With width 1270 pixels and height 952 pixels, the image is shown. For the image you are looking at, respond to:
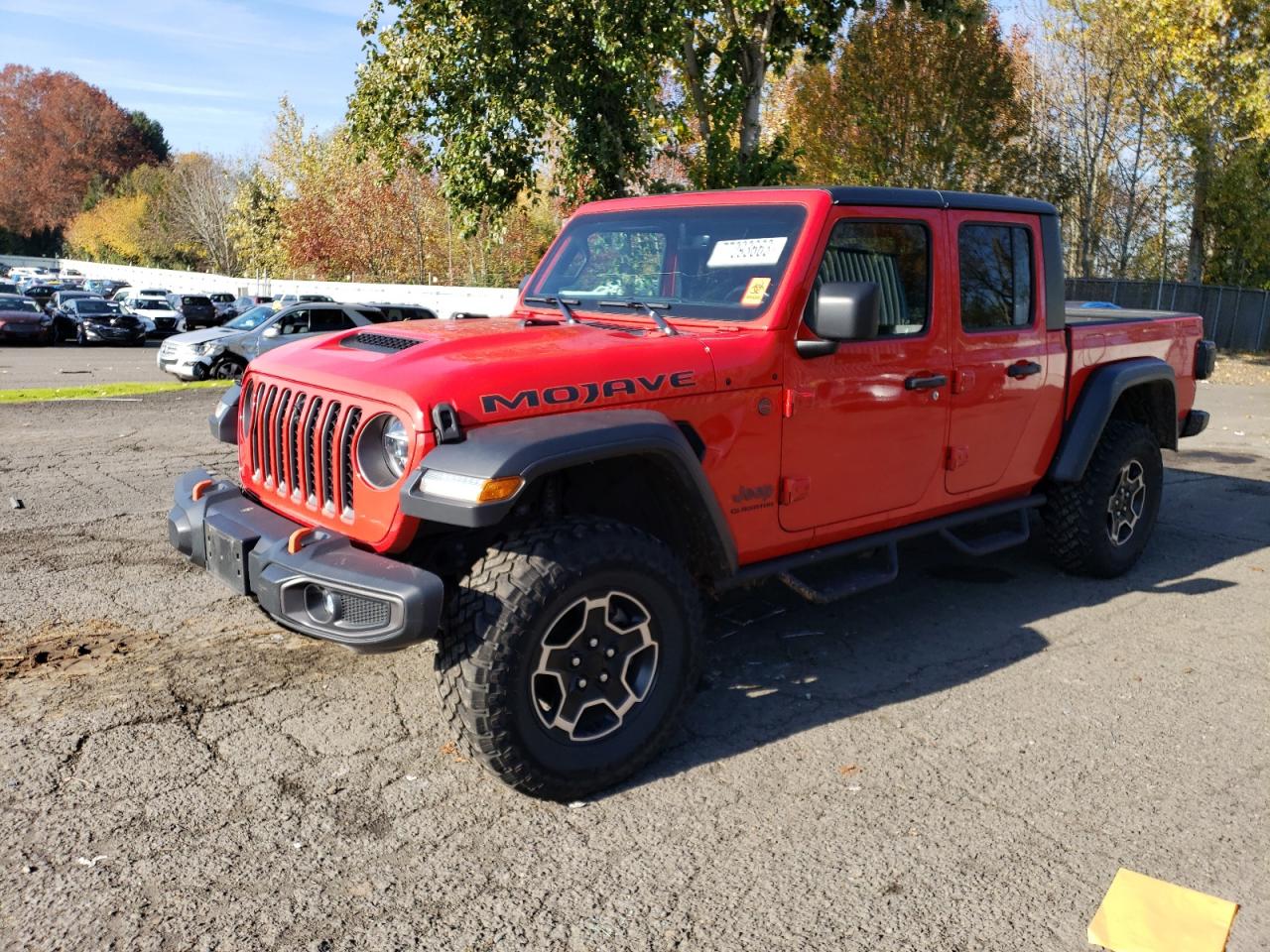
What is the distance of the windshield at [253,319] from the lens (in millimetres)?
19547

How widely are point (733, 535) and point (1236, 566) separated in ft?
13.7

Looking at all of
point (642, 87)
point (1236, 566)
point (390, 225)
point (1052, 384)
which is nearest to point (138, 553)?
point (1052, 384)

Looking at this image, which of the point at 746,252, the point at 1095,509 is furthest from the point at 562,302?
the point at 1095,509

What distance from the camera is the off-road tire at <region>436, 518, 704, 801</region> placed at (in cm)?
336

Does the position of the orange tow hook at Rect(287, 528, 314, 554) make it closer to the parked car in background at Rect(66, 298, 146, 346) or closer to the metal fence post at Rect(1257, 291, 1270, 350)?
the parked car in background at Rect(66, 298, 146, 346)

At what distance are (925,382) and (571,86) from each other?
13.0 meters

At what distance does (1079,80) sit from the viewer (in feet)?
93.8

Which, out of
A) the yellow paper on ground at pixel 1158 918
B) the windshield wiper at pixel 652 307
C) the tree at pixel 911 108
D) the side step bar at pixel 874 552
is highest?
the tree at pixel 911 108

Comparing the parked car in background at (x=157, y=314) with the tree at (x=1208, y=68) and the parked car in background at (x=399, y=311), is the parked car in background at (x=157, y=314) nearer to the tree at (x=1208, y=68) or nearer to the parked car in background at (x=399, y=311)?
the parked car in background at (x=399, y=311)

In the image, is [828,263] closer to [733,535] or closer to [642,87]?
[733,535]

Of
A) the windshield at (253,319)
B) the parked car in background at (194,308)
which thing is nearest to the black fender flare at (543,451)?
the windshield at (253,319)

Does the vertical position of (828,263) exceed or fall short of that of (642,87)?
it falls short

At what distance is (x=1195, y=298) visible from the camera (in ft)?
92.9

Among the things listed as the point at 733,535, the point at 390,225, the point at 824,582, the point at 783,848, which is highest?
the point at 390,225
